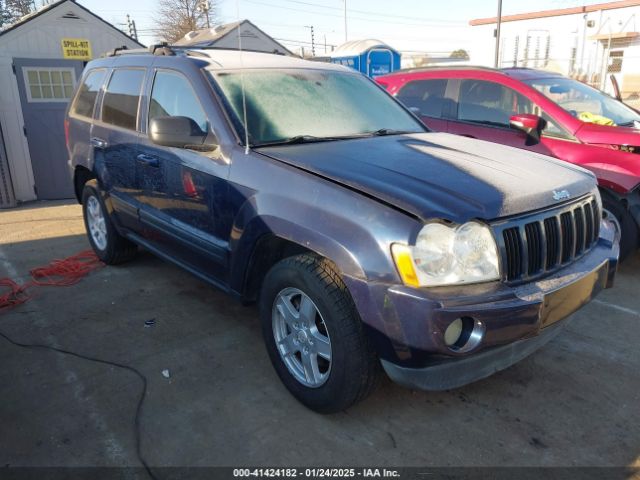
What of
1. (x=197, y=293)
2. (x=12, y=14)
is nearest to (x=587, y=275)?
(x=197, y=293)

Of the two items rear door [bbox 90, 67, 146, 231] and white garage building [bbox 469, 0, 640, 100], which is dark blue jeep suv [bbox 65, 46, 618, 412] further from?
white garage building [bbox 469, 0, 640, 100]

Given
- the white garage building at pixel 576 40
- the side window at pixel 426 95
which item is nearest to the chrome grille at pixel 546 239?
the side window at pixel 426 95

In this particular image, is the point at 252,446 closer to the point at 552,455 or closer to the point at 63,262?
the point at 552,455

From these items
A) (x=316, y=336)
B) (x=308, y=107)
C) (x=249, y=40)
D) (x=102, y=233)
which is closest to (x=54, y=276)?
(x=102, y=233)

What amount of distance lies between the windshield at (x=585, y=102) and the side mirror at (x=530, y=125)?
0.42 m

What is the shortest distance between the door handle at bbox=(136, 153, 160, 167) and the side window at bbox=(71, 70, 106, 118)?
131cm

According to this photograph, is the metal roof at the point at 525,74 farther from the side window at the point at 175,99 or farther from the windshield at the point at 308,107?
the side window at the point at 175,99

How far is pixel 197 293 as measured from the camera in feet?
14.9

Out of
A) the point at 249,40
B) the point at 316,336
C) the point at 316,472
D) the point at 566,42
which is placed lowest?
the point at 316,472

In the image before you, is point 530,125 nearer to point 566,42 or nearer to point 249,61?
point 249,61

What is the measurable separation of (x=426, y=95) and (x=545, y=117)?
4.94ft

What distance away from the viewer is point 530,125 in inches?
200

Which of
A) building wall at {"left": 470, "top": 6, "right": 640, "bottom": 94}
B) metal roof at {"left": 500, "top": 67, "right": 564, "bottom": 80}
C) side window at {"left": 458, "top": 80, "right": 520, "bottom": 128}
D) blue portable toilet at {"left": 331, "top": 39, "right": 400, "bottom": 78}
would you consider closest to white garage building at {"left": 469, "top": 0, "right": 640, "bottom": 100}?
building wall at {"left": 470, "top": 6, "right": 640, "bottom": 94}

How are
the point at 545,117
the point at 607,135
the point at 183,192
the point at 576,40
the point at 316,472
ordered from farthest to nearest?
the point at 576,40
the point at 545,117
the point at 607,135
the point at 183,192
the point at 316,472
